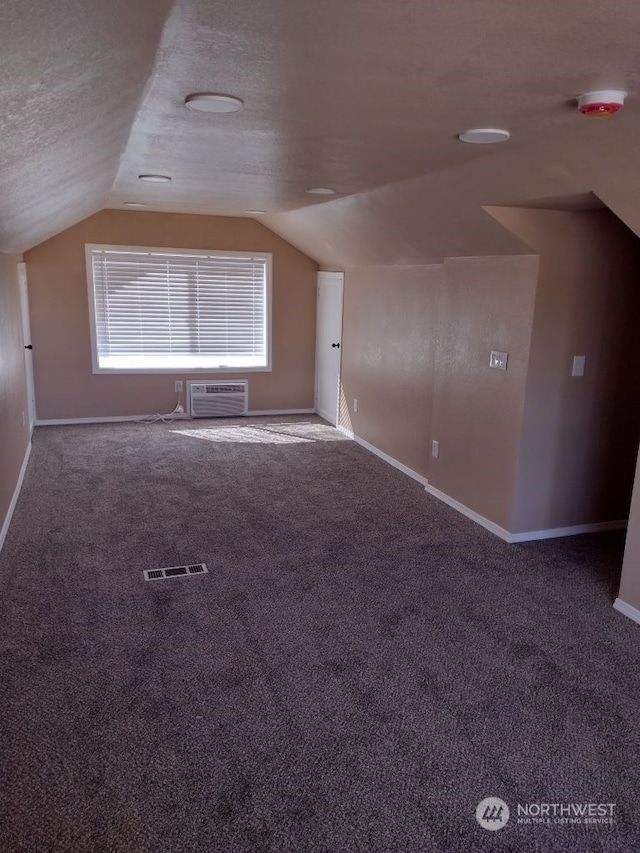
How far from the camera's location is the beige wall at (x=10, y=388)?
4023 millimetres

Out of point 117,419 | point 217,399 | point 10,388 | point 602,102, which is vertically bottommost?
point 117,419

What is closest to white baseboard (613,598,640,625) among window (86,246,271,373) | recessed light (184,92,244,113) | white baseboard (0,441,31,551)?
recessed light (184,92,244,113)

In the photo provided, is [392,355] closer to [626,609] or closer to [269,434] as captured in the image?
[269,434]

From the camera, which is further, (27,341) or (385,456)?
(27,341)

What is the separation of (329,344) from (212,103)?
4.92m

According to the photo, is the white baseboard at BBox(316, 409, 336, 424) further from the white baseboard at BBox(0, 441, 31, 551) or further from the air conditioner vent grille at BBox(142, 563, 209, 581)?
the air conditioner vent grille at BBox(142, 563, 209, 581)

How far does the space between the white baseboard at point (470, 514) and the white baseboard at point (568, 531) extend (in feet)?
0.24

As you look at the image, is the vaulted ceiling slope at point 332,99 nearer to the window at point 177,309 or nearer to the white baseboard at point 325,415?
the window at point 177,309

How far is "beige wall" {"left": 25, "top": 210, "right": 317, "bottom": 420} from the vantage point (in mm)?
6410

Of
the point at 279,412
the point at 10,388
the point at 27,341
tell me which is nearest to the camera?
the point at 10,388

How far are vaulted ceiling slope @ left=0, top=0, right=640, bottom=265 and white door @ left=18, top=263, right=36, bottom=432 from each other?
228cm

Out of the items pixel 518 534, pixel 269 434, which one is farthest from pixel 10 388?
pixel 518 534

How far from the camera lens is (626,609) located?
3170 millimetres

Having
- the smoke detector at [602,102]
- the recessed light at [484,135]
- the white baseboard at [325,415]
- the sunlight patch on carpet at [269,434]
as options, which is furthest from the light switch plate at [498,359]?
the white baseboard at [325,415]
